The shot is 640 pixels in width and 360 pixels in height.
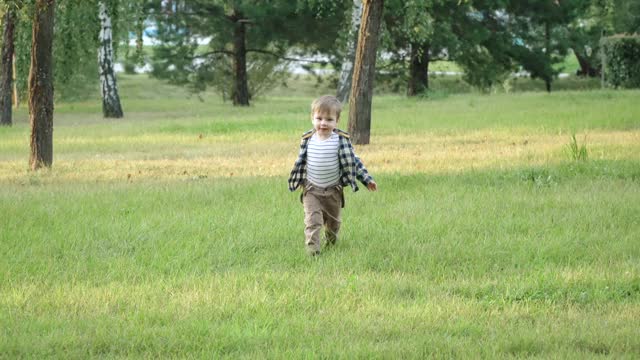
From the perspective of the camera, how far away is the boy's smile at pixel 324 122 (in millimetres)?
8586

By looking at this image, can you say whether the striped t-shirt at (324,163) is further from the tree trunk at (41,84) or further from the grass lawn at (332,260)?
the tree trunk at (41,84)

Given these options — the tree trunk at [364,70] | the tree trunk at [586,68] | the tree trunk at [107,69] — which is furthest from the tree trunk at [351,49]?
the tree trunk at [586,68]

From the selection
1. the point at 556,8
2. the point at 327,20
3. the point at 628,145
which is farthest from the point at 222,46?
the point at 628,145

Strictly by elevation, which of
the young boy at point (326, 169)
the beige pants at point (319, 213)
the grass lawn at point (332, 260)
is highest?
the young boy at point (326, 169)

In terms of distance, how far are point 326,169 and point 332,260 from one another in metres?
0.90

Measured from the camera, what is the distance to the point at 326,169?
28.7 ft

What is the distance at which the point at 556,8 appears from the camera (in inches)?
1592

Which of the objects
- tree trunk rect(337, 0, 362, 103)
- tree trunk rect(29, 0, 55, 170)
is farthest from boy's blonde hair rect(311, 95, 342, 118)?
tree trunk rect(337, 0, 362, 103)

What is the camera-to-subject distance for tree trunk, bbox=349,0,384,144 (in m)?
17.9

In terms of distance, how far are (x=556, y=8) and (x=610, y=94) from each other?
10585 millimetres

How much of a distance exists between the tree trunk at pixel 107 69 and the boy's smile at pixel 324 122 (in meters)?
23.4

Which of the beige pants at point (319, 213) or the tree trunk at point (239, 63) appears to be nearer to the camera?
the beige pants at point (319, 213)

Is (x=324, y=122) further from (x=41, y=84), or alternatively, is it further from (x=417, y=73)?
(x=417, y=73)

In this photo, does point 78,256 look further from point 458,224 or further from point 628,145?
point 628,145
